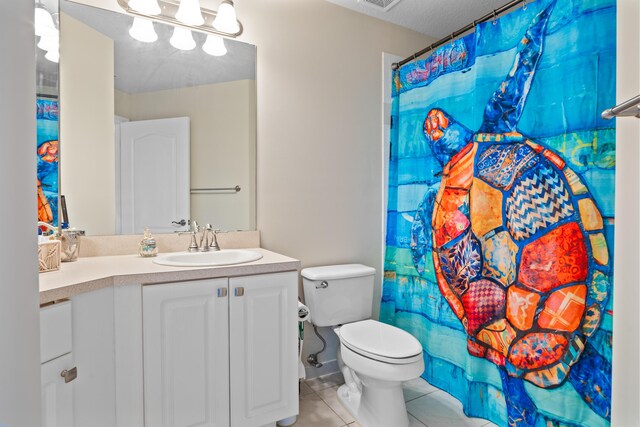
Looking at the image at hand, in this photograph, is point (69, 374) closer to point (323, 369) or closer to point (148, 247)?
point (148, 247)

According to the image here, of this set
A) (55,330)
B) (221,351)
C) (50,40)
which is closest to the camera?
(55,330)

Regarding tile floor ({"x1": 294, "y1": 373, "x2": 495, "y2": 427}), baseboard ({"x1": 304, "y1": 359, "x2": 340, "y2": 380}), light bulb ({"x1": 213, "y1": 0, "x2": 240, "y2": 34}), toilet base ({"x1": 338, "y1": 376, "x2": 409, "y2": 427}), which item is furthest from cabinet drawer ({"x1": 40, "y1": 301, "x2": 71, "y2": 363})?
light bulb ({"x1": 213, "y1": 0, "x2": 240, "y2": 34})

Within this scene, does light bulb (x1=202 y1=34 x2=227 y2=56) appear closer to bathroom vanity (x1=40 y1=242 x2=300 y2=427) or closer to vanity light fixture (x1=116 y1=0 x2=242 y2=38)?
vanity light fixture (x1=116 y1=0 x2=242 y2=38)

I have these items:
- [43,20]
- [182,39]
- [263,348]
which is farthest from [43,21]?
[263,348]

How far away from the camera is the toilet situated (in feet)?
5.04

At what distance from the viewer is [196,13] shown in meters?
1.75

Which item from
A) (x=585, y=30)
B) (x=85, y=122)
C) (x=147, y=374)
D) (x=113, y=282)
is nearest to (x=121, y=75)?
(x=85, y=122)

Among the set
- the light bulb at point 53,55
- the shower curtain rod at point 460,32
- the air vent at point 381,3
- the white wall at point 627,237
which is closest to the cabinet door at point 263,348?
the white wall at point 627,237

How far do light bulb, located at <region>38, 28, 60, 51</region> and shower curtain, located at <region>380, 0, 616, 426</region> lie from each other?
1912 millimetres

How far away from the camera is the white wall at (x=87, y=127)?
1.57 metres

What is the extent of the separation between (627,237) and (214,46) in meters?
1.99

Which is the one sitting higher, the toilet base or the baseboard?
the toilet base

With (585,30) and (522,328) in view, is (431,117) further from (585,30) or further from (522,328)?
(522,328)

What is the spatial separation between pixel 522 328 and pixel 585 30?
122 centimetres
